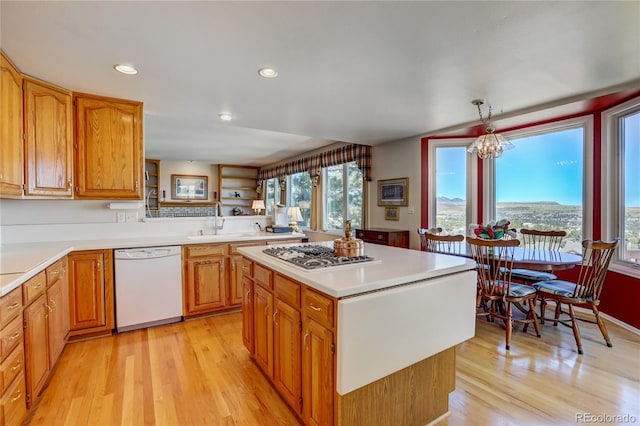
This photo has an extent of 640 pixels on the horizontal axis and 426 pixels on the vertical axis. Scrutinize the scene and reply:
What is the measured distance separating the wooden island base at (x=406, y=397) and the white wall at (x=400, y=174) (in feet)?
9.36

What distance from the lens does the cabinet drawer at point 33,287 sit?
1657 millimetres

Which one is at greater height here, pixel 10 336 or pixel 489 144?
pixel 489 144

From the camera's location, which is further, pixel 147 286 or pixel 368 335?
pixel 147 286

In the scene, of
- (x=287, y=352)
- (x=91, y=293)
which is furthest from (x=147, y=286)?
(x=287, y=352)

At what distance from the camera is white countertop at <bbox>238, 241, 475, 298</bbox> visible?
1333mm

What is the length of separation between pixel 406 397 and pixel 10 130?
3.09 m

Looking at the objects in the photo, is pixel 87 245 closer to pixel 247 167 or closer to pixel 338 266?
pixel 338 266

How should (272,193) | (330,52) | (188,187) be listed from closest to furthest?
Answer: (330,52) < (188,187) < (272,193)

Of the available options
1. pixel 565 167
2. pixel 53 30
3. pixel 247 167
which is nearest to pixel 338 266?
pixel 53 30

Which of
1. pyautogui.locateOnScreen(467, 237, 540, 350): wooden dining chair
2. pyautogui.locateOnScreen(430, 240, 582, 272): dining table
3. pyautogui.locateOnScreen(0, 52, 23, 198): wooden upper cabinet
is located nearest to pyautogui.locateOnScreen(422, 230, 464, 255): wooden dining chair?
pyautogui.locateOnScreen(467, 237, 540, 350): wooden dining chair

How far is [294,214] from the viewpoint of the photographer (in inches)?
164

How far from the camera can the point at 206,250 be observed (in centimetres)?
319

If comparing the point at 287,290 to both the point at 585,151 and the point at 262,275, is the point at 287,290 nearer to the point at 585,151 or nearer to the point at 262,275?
the point at 262,275

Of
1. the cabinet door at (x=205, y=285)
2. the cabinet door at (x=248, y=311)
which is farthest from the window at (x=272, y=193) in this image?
the cabinet door at (x=248, y=311)
